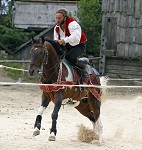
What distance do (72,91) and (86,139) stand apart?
3.27 ft

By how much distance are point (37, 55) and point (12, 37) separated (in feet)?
81.8

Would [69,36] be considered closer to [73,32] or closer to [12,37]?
[73,32]

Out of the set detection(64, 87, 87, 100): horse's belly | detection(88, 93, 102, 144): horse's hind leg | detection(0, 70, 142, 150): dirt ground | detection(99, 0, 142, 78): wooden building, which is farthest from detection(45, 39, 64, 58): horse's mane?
detection(99, 0, 142, 78): wooden building

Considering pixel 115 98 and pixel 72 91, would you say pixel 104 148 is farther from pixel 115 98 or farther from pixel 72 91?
pixel 115 98

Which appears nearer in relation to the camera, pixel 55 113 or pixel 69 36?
pixel 55 113

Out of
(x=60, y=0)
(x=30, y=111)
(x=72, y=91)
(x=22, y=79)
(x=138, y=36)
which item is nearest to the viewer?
(x=72, y=91)

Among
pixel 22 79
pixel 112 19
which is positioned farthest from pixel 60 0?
pixel 22 79

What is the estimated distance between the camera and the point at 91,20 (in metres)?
29.4

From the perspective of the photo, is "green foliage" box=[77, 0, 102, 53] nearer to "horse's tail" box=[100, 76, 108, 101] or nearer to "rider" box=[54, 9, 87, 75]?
"horse's tail" box=[100, 76, 108, 101]

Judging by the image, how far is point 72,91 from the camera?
9.44m

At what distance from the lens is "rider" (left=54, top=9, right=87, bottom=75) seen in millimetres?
9414

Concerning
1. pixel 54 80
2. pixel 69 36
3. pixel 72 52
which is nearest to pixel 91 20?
pixel 72 52

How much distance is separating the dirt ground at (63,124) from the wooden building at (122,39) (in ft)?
14.5

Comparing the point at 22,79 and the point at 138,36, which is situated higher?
the point at 138,36
